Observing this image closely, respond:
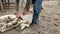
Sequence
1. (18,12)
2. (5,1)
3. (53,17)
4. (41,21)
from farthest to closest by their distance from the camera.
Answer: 1. (5,1)
2. (53,17)
3. (41,21)
4. (18,12)

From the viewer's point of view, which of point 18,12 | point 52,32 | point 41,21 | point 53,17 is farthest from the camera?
point 53,17

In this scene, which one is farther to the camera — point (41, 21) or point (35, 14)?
point (41, 21)

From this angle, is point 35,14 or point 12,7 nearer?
point 35,14

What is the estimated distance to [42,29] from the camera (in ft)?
8.17

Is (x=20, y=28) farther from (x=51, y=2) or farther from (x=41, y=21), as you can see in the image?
(x=51, y=2)

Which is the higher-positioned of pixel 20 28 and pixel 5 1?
pixel 5 1

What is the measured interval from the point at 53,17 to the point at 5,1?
1.42 metres

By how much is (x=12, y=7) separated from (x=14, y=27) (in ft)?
4.02

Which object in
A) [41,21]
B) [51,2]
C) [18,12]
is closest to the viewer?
[18,12]

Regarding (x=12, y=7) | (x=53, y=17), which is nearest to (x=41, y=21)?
(x=53, y=17)

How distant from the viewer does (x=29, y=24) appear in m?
2.59

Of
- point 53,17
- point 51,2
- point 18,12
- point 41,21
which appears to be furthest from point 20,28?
point 51,2

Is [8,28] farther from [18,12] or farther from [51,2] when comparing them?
[51,2]

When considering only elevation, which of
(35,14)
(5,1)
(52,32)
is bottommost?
(52,32)
